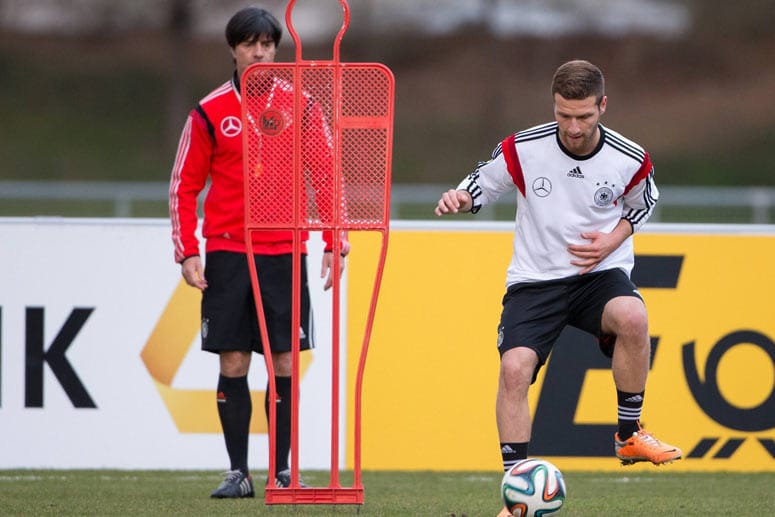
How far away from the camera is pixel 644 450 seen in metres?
5.15

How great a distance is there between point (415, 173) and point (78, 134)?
22.3ft

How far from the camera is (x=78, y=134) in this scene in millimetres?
25859

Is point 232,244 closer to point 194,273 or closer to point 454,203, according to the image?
point 194,273

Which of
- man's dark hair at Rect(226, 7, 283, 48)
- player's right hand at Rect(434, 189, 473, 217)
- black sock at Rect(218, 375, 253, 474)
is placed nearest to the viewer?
player's right hand at Rect(434, 189, 473, 217)

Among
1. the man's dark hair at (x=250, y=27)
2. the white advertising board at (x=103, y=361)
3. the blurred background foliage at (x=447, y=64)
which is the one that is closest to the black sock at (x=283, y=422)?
the white advertising board at (x=103, y=361)

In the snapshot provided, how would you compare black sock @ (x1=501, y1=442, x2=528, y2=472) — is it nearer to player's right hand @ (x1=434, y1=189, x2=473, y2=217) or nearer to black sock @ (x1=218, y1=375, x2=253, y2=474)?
player's right hand @ (x1=434, y1=189, x2=473, y2=217)

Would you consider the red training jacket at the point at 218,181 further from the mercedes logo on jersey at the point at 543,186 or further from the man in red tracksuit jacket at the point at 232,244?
the mercedes logo on jersey at the point at 543,186

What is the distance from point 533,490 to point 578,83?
1.48 m

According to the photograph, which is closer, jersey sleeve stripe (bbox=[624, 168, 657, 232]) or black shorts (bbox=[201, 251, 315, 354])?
jersey sleeve stripe (bbox=[624, 168, 657, 232])

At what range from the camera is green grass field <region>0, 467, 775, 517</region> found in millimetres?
5410

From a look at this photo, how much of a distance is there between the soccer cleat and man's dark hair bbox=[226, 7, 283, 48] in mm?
2289

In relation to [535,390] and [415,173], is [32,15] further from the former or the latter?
[535,390]

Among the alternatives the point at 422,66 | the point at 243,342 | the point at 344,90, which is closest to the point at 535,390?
the point at 243,342

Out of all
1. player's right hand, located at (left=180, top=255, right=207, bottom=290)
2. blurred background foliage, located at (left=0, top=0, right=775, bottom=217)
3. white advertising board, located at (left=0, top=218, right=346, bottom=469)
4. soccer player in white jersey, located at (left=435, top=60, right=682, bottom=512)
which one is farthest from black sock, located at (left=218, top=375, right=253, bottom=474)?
blurred background foliage, located at (left=0, top=0, right=775, bottom=217)
